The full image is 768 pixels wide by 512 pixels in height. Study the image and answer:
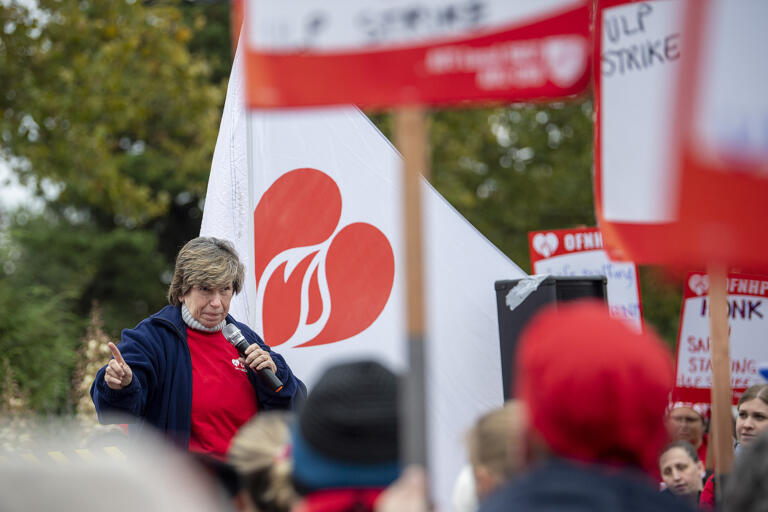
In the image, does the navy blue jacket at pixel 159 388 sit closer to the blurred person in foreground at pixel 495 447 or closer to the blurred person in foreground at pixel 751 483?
the blurred person in foreground at pixel 495 447

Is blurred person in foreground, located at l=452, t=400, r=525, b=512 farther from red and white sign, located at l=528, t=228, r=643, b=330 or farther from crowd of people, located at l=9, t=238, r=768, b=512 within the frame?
red and white sign, located at l=528, t=228, r=643, b=330

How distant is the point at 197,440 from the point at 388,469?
2.30 m

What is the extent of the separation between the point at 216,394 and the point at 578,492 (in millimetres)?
2826

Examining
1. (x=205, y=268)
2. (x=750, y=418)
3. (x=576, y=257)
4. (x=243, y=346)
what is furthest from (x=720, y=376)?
(x=576, y=257)

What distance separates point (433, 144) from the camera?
18.2 m

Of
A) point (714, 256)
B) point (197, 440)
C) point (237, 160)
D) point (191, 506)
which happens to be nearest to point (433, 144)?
point (237, 160)

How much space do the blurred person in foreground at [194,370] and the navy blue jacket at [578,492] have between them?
8.45 feet

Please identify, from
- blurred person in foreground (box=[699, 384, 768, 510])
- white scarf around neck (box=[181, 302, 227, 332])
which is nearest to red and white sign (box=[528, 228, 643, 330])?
blurred person in foreground (box=[699, 384, 768, 510])

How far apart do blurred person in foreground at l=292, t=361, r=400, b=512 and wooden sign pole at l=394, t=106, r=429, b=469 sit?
6cm

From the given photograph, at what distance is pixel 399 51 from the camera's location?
2.75m

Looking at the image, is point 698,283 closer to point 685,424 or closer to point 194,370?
point 685,424

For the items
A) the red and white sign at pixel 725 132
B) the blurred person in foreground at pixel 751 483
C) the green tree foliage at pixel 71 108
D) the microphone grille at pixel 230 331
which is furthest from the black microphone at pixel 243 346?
the green tree foliage at pixel 71 108

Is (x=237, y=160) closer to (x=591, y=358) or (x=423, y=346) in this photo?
(x=423, y=346)

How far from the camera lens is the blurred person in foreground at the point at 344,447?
2.38m
